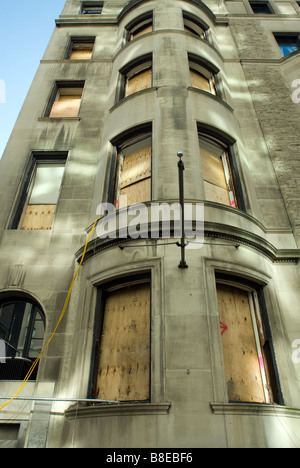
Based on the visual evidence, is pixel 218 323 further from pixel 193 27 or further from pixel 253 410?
pixel 193 27

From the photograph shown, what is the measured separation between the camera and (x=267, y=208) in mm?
9555

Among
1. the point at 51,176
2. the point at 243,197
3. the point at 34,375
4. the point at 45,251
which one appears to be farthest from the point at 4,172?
the point at 243,197

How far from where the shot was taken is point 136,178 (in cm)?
918

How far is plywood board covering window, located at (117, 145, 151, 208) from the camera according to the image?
28.6 feet

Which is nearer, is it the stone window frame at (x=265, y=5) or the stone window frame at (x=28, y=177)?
the stone window frame at (x=28, y=177)

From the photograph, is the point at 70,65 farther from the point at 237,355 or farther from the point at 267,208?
the point at 237,355

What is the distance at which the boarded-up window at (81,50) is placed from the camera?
1578cm

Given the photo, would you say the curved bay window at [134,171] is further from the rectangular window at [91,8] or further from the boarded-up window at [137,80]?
the rectangular window at [91,8]

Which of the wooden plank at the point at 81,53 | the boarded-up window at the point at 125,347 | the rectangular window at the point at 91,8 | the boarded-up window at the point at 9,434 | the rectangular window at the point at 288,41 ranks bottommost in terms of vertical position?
the boarded-up window at the point at 9,434

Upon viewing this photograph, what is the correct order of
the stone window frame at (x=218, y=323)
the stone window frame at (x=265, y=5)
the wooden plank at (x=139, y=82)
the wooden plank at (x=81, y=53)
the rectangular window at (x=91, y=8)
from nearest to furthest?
the stone window frame at (x=218, y=323), the wooden plank at (x=139, y=82), the wooden plank at (x=81, y=53), the stone window frame at (x=265, y=5), the rectangular window at (x=91, y=8)

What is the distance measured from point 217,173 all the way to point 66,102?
794 cm

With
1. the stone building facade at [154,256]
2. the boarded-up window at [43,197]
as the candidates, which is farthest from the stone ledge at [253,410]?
the boarded-up window at [43,197]

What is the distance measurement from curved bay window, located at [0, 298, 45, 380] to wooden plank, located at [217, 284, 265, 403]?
15.5ft

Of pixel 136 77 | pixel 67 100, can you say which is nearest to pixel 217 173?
pixel 136 77
